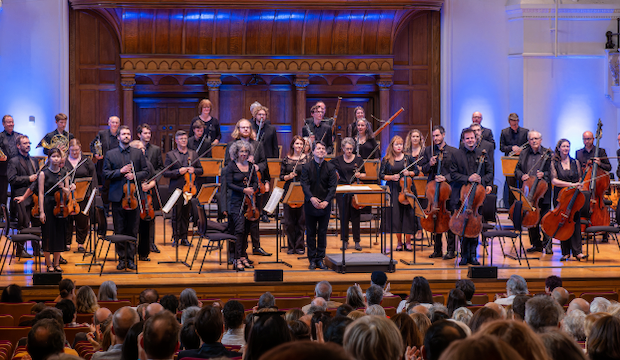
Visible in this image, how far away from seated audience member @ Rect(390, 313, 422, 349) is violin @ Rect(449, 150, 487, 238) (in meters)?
3.77

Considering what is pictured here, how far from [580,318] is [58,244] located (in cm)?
484

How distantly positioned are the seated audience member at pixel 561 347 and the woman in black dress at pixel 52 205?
5.59 m

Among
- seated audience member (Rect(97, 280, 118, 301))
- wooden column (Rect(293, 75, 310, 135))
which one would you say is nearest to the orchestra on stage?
seated audience member (Rect(97, 280, 118, 301))

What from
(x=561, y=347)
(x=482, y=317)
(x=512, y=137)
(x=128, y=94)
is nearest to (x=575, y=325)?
(x=482, y=317)

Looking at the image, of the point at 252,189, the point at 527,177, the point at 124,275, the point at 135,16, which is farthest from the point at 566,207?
the point at 135,16

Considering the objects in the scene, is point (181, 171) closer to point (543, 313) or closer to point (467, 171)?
point (467, 171)

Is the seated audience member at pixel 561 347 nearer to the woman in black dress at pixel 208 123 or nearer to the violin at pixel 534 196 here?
the violin at pixel 534 196

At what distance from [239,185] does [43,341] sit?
4.06m

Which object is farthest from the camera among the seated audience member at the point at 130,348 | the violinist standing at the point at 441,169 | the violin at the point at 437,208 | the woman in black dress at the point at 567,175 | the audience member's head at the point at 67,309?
the woman in black dress at the point at 567,175

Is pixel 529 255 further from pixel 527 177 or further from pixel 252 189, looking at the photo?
pixel 252 189

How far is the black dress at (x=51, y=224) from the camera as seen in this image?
6.29m

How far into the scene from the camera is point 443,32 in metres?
11.2

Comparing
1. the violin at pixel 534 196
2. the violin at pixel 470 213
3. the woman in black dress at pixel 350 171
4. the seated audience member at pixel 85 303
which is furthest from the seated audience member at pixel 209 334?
the violin at pixel 534 196

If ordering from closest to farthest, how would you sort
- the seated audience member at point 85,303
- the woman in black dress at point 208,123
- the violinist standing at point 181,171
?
1. the seated audience member at point 85,303
2. the violinist standing at point 181,171
3. the woman in black dress at point 208,123
